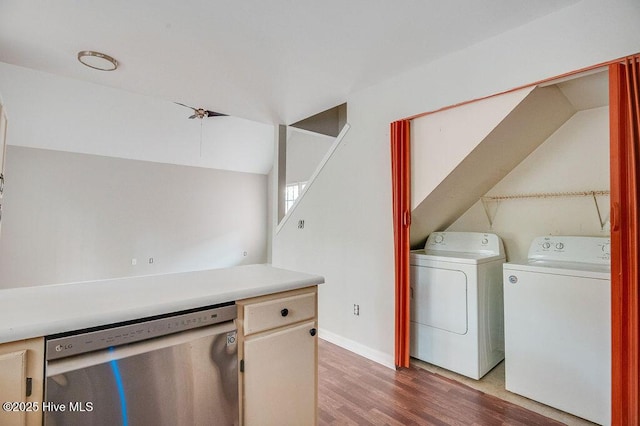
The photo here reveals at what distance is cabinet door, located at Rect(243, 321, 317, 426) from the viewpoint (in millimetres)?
1322

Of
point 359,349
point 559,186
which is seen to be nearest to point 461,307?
point 359,349

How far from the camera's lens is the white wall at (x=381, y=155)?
1630 mm

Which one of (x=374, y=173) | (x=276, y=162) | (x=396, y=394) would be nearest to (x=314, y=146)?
(x=276, y=162)

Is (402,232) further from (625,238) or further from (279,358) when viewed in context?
(279,358)

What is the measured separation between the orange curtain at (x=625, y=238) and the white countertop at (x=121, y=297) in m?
1.48

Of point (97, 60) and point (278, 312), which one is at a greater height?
point (97, 60)

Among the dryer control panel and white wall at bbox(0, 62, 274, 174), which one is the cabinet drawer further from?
white wall at bbox(0, 62, 274, 174)

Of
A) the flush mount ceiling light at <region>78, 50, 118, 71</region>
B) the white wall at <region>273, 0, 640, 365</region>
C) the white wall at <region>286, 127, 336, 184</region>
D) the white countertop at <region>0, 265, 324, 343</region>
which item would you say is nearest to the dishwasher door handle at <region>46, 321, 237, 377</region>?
the white countertop at <region>0, 265, 324, 343</region>

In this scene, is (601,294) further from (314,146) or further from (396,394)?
(314,146)

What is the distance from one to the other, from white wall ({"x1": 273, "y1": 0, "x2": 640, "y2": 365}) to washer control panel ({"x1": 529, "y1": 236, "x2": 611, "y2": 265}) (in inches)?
45.0

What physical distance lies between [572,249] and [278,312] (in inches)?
86.3

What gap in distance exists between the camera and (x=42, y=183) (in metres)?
5.07

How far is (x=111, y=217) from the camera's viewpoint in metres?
5.73

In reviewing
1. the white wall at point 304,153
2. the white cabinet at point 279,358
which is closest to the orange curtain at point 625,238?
the white cabinet at point 279,358
